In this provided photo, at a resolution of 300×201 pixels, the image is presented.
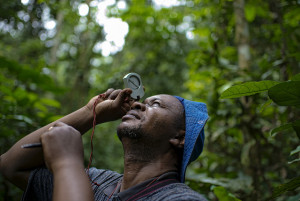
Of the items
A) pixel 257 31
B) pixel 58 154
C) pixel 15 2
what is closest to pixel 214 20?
pixel 257 31

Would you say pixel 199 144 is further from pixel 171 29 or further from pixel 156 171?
pixel 171 29

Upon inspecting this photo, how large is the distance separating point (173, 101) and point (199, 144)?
14.5 inches

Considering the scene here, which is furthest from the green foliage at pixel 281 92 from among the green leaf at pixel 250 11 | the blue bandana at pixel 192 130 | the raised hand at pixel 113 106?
the green leaf at pixel 250 11

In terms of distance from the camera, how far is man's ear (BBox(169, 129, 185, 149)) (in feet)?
6.31

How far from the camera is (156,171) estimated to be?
1822 millimetres

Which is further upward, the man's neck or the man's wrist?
the man's wrist

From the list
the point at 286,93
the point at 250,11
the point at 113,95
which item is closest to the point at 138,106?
the point at 113,95

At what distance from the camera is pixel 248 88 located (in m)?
1.59

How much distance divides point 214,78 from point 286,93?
6.50 ft

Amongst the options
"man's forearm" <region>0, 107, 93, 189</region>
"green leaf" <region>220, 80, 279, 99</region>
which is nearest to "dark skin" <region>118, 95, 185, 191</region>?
"green leaf" <region>220, 80, 279, 99</region>

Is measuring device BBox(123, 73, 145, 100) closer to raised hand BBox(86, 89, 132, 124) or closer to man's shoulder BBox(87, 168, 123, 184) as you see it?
raised hand BBox(86, 89, 132, 124)

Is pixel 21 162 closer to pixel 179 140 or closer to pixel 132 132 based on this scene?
pixel 132 132

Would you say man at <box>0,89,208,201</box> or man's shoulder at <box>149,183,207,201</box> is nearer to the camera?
man's shoulder at <box>149,183,207,201</box>

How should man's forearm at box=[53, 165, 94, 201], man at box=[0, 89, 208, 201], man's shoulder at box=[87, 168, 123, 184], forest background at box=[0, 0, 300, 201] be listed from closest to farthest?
man's forearm at box=[53, 165, 94, 201]
man at box=[0, 89, 208, 201]
man's shoulder at box=[87, 168, 123, 184]
forest background at box=[0, 0, 300, 201]
